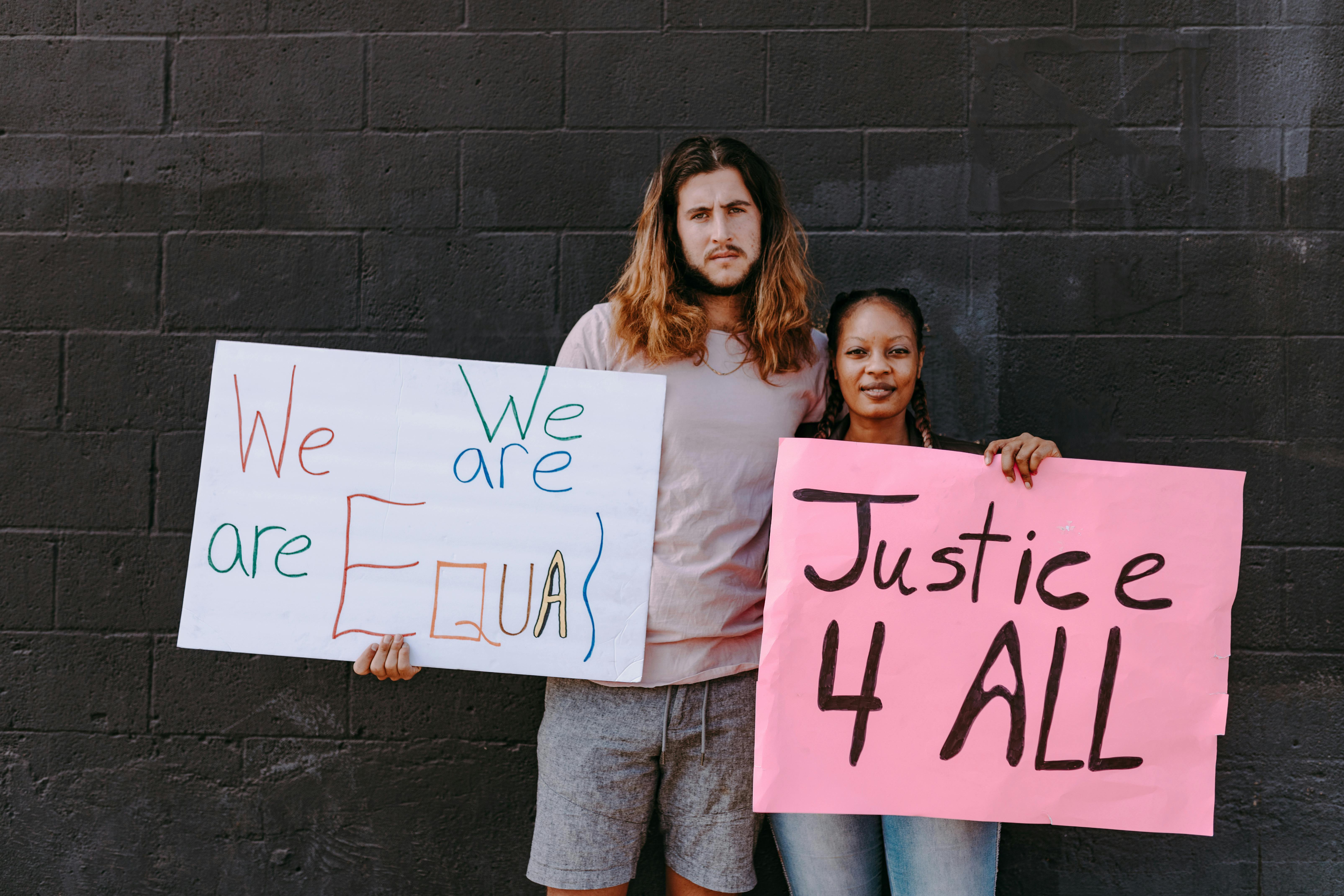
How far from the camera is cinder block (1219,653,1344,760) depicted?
2.21 metres

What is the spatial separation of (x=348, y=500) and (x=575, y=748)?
26.8 inches

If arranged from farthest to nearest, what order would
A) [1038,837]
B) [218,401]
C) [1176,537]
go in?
[1038,837]
[218,401]
[1176,537]

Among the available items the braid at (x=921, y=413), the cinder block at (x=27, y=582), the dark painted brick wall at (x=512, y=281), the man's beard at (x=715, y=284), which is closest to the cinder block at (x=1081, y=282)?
the dark painted brick wall at (x=512, y=281)

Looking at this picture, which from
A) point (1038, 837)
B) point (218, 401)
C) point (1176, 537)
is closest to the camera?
point (1176, 537)

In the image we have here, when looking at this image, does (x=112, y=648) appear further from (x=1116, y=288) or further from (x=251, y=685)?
(x=1116, y=288)

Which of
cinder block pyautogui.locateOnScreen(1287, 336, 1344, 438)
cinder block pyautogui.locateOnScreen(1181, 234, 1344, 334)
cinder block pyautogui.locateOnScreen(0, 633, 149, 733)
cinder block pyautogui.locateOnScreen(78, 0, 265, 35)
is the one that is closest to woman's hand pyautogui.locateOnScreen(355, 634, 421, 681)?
cinder block pyautogui.locateOnScreen(0, 633, 149, 733)

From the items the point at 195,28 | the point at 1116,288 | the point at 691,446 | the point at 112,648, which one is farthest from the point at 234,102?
the point at 1116,288

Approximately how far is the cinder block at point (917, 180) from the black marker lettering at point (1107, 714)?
118cm

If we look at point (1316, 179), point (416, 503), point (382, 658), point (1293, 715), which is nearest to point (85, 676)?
point (382, 658)

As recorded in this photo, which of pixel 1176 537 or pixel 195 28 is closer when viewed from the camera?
pixel 1176 537

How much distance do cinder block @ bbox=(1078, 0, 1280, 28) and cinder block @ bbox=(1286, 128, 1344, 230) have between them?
0.33 meters

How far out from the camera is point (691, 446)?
168 centimetres

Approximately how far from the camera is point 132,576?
7.55 ft

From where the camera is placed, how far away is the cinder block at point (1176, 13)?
2227 mm
